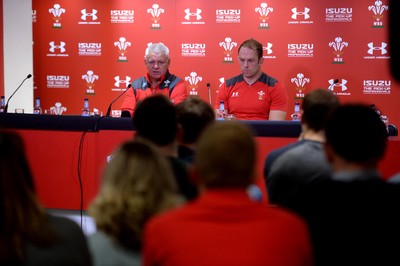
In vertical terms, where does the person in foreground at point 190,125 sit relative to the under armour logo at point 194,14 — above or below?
below

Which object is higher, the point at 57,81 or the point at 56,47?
the point at 56,47

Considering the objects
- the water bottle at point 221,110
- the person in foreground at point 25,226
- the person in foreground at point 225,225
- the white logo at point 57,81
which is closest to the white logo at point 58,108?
the white logo at point 57,81

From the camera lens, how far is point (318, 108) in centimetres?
256

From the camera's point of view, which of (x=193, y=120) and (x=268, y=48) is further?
(x=268, y=48)

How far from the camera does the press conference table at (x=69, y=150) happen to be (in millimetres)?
4354

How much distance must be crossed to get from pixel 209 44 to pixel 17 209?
18.6 ft

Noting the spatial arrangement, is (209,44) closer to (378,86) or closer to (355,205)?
(378,86)

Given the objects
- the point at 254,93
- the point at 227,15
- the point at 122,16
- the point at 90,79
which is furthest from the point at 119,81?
the point at 254,93

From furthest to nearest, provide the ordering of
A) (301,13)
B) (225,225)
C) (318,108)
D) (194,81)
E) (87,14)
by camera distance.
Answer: (87,14), (194,81), (301,13), (318,108), (225,225)

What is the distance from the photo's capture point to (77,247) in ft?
5.05

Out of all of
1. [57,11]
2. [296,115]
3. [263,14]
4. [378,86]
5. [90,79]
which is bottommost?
[296,115]

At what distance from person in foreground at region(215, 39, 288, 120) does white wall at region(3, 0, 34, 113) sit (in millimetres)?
3286

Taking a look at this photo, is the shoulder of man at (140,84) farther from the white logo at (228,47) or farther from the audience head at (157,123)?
the audience head at (157,123)

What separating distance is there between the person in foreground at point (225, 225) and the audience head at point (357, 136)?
457 millimetres
